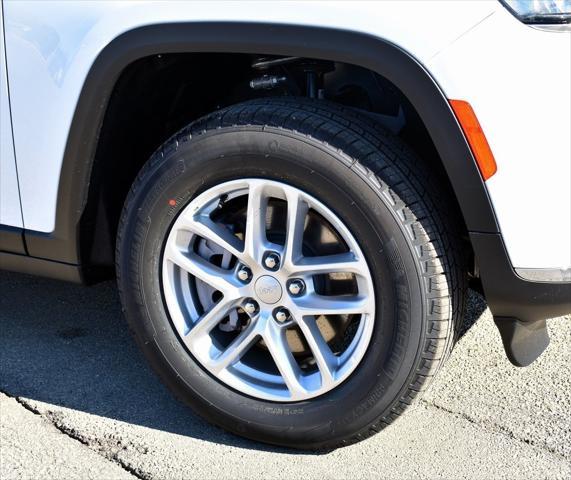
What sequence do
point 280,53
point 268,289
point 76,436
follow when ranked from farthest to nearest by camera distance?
point 76,436, point 268,289, point 280,53

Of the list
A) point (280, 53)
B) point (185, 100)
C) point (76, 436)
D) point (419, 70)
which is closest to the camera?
point (419, 70)

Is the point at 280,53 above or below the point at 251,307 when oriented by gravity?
above

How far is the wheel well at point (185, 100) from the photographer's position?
253 cm

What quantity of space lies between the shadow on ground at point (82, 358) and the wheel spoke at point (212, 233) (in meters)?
0.60

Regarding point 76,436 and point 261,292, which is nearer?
point 261,292

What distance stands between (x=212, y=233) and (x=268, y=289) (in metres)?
0.23

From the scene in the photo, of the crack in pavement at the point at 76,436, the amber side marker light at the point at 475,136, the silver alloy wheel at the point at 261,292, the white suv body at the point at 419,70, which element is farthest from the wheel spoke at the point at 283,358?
the amber side marker light at the point at 475,136

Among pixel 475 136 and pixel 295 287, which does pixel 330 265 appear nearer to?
pixel 295 287

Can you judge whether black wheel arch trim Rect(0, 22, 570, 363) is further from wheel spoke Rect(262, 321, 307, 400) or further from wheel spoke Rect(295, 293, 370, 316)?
wheel spoke Rect(262, 321, 307, 400)

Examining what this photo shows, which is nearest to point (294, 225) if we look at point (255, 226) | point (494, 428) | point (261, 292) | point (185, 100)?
point (255, 226)

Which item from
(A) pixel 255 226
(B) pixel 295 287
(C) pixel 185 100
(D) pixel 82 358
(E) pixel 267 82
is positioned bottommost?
(D) pixel 82 358

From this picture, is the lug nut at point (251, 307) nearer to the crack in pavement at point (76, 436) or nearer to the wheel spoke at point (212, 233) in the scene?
the wheel spoke at point (212, 233)

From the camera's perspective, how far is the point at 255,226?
2.49 m

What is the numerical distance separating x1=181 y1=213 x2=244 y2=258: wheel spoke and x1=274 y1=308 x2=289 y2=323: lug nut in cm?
19
